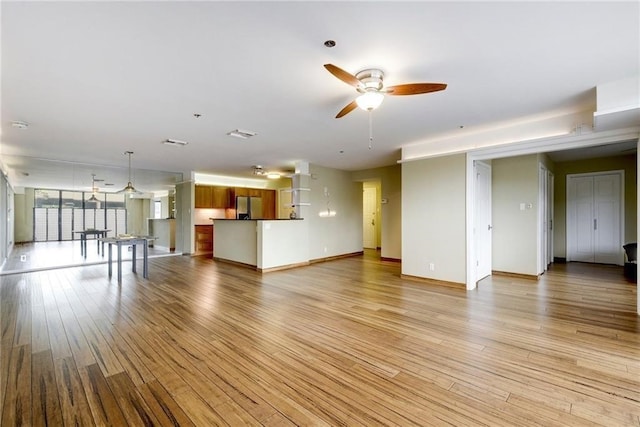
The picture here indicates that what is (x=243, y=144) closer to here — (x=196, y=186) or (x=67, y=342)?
(x=67, y=342)

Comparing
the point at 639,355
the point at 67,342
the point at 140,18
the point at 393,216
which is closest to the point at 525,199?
the point at 393,216

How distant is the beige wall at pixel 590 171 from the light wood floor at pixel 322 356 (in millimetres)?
2877

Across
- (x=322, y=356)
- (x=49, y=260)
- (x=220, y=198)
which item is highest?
(x=220, y=198)

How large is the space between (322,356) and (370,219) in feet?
26.8

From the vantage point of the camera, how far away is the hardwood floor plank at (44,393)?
5.78 feet

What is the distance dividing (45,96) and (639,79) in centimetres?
599

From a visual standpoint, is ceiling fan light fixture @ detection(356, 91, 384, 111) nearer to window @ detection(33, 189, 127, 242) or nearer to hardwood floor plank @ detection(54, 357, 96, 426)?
hardwood floor plank @ detection(54, 357, 96, 426)

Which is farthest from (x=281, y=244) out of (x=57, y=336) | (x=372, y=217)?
(x=372, y=217)

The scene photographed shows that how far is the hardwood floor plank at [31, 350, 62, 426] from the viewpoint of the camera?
1.76 m

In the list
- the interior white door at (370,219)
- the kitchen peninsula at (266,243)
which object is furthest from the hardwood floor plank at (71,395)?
the interior white door at (370,219)

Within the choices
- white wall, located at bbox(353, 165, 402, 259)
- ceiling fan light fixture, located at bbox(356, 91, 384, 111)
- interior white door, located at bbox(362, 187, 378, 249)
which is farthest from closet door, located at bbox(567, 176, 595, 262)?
ceiling fan light fixture, located at bbox(356, 91, 384, 111)

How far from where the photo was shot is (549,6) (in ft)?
6.02

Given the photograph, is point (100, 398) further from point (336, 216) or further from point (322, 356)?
point (336, 216)

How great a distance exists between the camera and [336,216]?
8117 millimetres
